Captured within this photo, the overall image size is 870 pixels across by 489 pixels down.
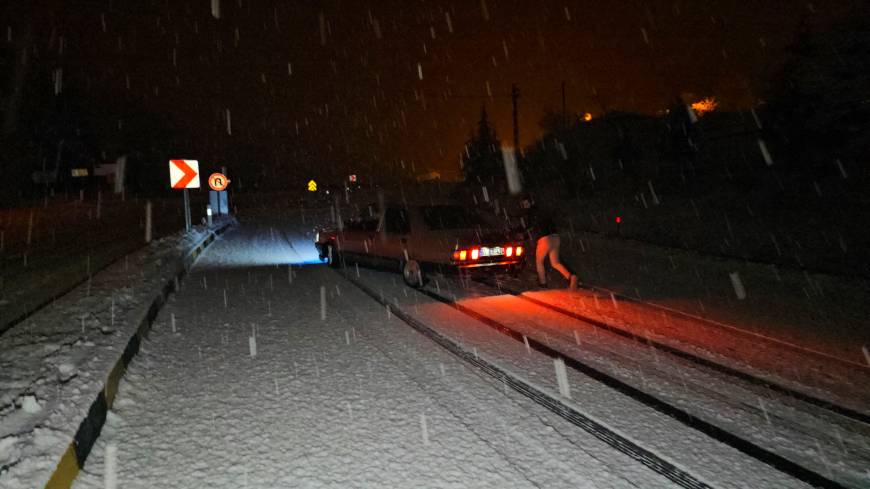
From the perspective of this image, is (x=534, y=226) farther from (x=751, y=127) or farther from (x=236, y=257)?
(x=751, y=127)

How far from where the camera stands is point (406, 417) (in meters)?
4.14

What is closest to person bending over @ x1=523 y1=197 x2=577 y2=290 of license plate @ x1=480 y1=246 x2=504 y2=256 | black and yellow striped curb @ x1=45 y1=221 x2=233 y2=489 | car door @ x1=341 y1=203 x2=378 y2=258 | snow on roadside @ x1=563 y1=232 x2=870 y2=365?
license plate @ x1=480 y1=246 x2=504 y2=256

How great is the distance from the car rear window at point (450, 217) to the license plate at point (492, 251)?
772 mm

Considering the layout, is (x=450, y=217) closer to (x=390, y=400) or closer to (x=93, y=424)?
(x=390, y=400)

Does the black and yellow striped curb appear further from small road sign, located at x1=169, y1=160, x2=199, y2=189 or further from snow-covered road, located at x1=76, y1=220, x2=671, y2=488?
small road sign, located at x1=169, y1=160, x2=199, y2=189

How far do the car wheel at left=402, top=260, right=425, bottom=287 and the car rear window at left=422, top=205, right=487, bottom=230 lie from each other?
74 centimetres

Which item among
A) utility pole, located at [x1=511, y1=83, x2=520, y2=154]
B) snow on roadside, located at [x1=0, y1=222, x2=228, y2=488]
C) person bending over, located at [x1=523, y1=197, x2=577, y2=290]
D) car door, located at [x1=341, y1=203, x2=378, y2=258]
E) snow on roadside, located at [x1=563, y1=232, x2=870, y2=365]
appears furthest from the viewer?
utility pole, located at [x1=511, y1=83, x2=520, y2=154]

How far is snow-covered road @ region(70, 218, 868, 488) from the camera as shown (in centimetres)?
336

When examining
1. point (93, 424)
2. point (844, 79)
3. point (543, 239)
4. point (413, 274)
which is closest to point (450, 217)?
point (413, 274)

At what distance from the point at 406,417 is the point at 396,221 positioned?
7052mm

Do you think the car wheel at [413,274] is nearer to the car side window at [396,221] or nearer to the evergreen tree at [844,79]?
the car side window at [396,221]

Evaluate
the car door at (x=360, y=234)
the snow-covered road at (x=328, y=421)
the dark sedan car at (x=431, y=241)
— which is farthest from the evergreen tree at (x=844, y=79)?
the snow-covered road at (x=328, y=421)

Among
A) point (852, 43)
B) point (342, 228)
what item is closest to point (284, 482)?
point (342, 228)

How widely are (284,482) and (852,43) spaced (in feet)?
59.4
